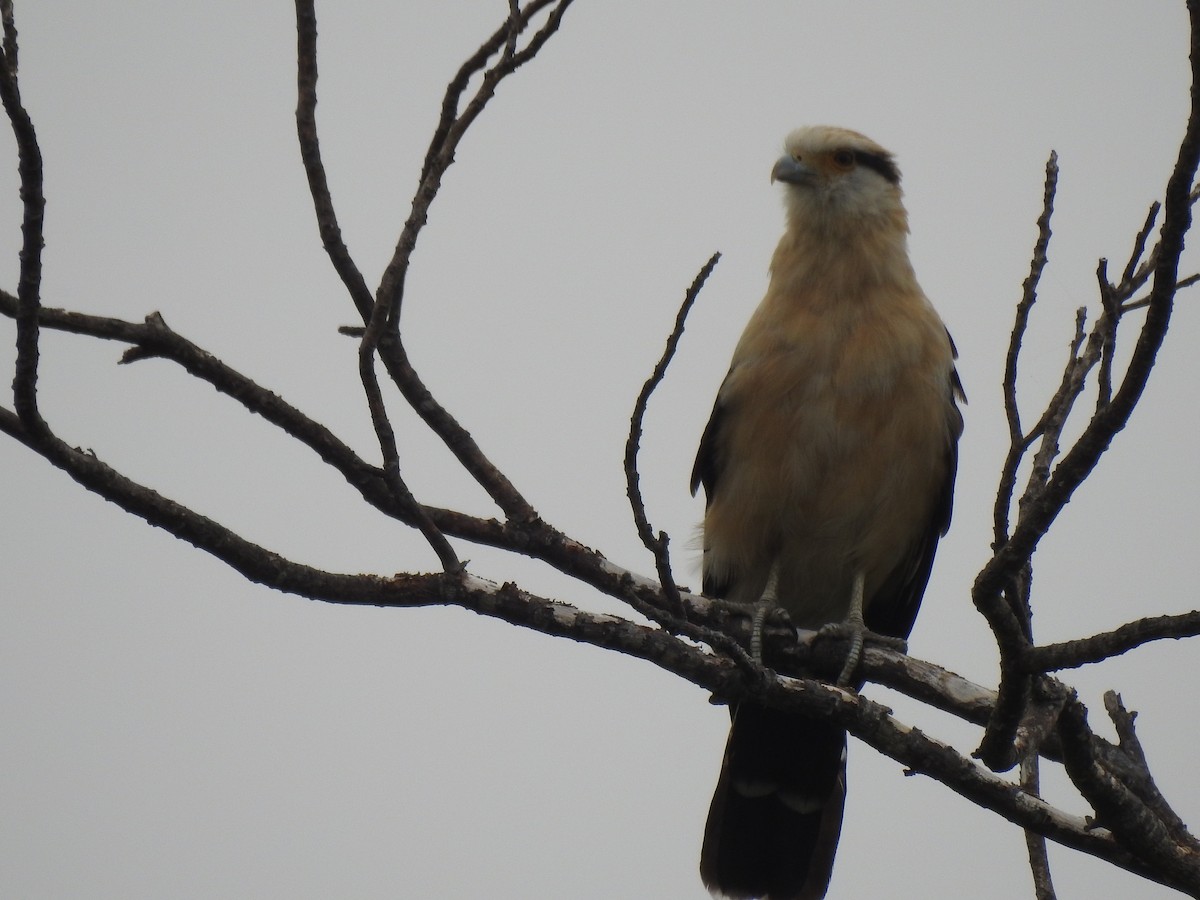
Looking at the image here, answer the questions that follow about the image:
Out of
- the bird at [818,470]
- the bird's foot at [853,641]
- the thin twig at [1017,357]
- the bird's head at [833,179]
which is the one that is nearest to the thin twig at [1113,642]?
the thin twig at [1017,357]

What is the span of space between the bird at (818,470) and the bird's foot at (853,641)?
0.46 ft

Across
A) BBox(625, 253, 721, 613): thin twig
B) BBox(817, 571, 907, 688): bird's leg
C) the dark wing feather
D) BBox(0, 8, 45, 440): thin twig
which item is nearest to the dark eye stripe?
the dark wing feather

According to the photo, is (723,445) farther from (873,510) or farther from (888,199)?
(888,199)

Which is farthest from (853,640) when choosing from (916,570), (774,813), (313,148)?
(313,148)

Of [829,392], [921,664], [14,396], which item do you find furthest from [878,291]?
[14,396]

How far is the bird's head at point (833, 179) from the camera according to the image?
16.6ft

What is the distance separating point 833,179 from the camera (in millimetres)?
5094

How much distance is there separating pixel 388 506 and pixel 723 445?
2.17 m

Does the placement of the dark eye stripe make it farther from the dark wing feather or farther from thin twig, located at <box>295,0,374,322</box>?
thin twig, located at <box>295,0,374,322</box>

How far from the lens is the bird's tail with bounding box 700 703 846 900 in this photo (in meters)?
4.48

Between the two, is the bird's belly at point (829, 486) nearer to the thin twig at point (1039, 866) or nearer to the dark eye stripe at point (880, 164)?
the dark eye stripe at point (880, 164)

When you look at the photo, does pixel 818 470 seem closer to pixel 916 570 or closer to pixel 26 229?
pixel 916 570

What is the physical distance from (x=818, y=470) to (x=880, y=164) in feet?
5.11

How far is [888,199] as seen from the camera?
5188 millimetres
